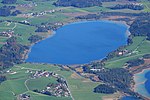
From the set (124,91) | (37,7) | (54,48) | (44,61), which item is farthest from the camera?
(37,7)

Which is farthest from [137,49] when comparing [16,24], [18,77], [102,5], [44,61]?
[102,5]

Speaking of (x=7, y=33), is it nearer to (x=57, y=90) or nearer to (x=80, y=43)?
(x=80, y=43)

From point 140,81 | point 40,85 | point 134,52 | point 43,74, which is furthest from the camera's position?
point 134,52

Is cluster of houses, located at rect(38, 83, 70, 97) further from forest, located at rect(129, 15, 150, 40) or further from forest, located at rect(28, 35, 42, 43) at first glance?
forest, located at rect(129, 15, 150, 40)

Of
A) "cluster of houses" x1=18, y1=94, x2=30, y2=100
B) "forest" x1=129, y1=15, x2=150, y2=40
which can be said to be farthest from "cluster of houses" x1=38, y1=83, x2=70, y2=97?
"forest" x1=129, y1=15, x2=150, y2=40

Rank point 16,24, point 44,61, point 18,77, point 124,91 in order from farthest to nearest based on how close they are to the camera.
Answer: point 16,24 → point 44,61 → point 18,77 → point 124,91

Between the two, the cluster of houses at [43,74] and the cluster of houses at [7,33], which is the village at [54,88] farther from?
the cluster of houses at [7,33]

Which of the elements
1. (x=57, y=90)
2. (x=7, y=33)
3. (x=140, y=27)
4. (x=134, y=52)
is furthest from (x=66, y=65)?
(x=140, y=27)

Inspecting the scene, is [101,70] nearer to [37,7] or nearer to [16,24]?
[16,24]
